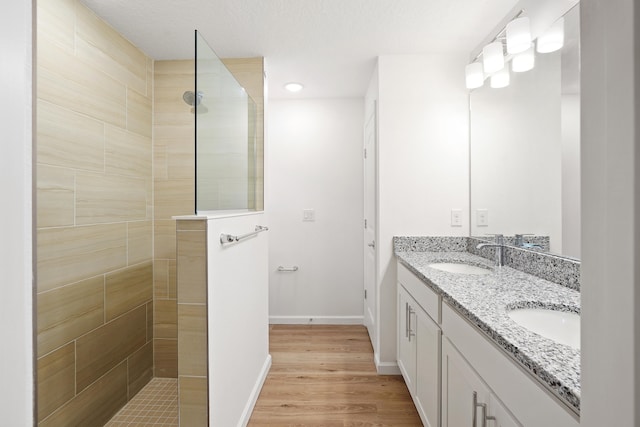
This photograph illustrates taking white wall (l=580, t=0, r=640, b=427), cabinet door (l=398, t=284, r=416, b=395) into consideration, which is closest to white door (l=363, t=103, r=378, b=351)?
cabinet door (l=398, t=284, r=416, b=395)

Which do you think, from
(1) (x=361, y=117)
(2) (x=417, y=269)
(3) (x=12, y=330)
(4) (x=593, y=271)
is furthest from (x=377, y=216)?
(3) (x=12, y=330)

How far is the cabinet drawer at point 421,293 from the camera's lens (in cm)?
151

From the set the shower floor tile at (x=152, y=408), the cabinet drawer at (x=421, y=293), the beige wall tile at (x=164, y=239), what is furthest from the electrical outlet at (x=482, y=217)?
the shower floor tile at (x=152, y=408)

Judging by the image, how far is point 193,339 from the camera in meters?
1.33

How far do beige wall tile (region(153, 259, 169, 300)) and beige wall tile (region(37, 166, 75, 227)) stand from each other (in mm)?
804

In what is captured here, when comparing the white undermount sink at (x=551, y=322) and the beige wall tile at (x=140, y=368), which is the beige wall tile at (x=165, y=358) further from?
the white undermount sink at (x=551, y=322)

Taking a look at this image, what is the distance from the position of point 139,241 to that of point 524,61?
8.40 feet

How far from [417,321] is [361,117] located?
7.20ft

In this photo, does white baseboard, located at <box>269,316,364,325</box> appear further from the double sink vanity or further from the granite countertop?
the granite countertop

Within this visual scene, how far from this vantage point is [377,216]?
8.12 ft

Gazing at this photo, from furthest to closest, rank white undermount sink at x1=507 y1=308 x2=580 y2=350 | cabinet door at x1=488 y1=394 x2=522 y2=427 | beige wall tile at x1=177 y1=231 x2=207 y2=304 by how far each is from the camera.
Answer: beige wall tile at x1=177 y1=231 x2=207 y2=304
white undermount sink at x1=507 y1=308 x2=580 y2=350
cabinet door at x1=488 y1=394 x2=522 y2=427

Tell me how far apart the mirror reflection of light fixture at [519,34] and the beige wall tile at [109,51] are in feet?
7.31

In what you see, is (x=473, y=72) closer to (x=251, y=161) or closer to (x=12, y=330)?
(x=251, y=161)

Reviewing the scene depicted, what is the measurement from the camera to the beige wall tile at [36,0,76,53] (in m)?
1.53
